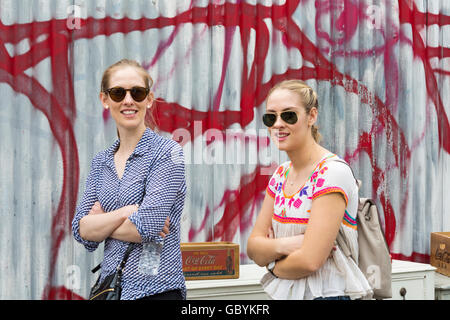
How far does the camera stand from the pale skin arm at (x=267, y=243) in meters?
2.44

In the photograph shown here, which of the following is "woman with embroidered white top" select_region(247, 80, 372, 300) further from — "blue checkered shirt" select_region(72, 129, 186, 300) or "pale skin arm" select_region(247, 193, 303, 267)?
"blue checkered shirt" select_region(72, 129, 186, 300)

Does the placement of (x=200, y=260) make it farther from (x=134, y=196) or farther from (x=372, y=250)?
(x=372, y=250)

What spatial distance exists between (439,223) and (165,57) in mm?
2963

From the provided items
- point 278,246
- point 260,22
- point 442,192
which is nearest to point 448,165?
point 442,192

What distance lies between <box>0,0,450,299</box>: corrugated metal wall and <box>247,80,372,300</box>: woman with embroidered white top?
194cm

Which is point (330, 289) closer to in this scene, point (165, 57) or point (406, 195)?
point (165, 57)

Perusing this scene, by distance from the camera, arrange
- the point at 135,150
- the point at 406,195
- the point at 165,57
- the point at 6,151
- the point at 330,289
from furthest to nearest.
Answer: the point at 406,195 → the point at 165,57 → the point at 6,151 → the point at 135,150 → the point at 330,289

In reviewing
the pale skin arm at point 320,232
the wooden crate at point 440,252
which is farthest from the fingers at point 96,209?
the wooden crate at point 440,252

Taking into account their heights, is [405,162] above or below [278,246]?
above

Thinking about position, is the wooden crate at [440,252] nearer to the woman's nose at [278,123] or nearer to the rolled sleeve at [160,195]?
the woman's nose at [278,123]

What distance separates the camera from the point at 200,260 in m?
4.02

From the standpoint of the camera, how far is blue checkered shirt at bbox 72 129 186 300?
2414 mm

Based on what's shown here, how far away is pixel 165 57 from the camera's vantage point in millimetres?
4438

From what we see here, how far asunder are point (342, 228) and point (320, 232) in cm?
17
